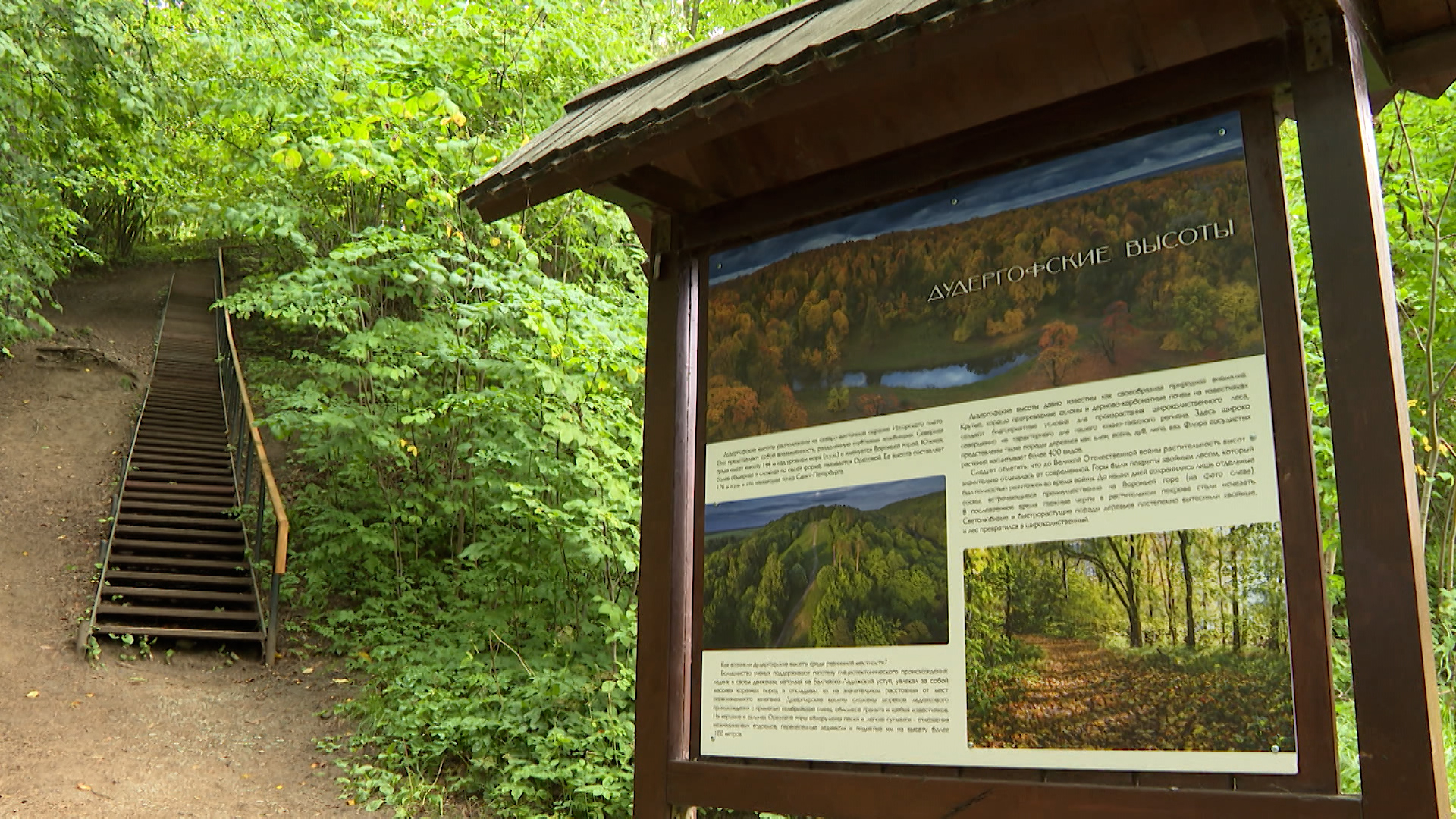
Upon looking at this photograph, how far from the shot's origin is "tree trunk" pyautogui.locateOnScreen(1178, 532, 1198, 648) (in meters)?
2.13

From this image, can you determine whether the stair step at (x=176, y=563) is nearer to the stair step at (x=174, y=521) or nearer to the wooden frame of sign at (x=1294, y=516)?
the stair step at (x=174, y=521)

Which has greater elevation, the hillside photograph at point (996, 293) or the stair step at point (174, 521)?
the stair step at point (174, 521)

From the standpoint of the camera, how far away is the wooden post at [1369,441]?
185 cm

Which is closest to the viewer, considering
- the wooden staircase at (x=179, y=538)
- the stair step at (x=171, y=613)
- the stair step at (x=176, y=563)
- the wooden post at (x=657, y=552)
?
the wooden post at (x=657, y=552)

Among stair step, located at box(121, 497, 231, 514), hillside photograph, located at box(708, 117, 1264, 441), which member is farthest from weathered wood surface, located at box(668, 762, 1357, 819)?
stair step, located at box(121, 497, 231, 514)

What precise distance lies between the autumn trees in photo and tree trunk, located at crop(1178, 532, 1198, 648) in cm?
39

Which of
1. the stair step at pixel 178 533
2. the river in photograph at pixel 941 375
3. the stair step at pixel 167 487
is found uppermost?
the stair step at pixel 167 487

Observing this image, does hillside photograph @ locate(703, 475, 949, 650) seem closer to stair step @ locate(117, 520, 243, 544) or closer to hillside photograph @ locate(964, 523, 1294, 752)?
hillside photograph @ locate(964, 523, 1294, 752)

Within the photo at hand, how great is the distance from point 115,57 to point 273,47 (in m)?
1.36

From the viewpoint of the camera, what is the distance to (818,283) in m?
2.94

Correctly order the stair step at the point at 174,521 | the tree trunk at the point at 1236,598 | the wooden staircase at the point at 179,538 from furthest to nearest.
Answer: the stair step at the point at 174,521
the wooden staircase at the point at 179,538
the tree trunk at the point at 1236,598

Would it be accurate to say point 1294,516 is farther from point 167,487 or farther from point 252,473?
point 252,473

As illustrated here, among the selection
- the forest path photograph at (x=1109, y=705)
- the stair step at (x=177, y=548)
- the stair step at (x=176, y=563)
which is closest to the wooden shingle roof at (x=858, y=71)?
the forest path photograph at (x=1109, y=705)

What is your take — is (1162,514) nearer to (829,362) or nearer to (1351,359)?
(1351,359)
